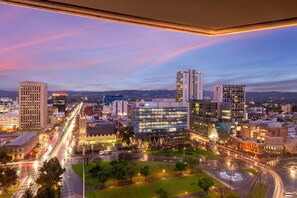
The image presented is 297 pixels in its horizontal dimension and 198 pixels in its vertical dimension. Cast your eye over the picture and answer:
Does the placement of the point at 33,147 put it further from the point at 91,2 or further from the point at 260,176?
the point at 91,2

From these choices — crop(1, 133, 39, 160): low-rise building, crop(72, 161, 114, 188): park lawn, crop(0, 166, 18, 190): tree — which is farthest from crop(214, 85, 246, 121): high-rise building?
crop(0, 166, 18, 190): tree

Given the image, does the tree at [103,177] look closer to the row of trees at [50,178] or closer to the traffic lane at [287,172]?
the row of trees at [50,178]

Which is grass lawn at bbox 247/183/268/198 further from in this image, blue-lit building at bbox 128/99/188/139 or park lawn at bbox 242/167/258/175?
blue-lit building at bbox 128/99/188/139

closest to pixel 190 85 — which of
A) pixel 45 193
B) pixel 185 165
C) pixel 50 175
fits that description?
pixel 185 165

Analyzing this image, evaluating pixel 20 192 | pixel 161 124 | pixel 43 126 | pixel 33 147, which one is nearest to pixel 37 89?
pixel 43 126

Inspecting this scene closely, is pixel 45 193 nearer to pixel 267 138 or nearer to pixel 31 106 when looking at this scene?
pixel 267 138

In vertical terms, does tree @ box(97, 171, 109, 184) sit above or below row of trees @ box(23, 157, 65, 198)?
below
